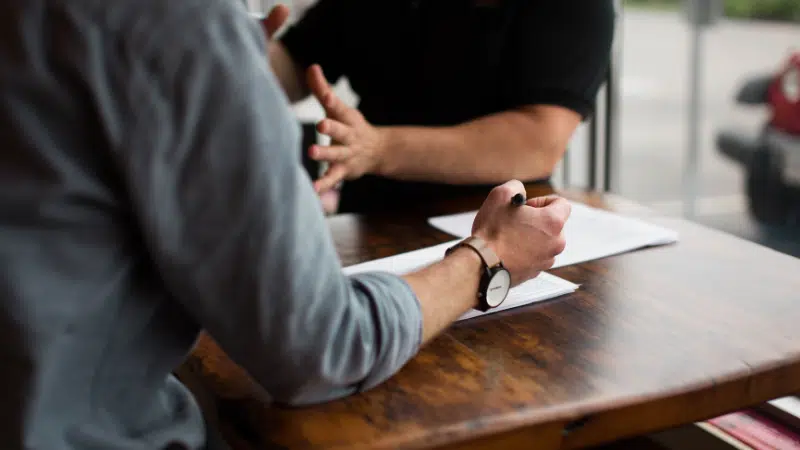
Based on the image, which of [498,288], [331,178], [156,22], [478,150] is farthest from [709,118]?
[156,22]

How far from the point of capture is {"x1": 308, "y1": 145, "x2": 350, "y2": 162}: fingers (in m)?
1.24

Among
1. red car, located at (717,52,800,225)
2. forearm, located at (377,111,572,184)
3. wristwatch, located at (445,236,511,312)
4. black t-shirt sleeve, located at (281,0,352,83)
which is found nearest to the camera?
wristwatch, located at (445,236,511,312)

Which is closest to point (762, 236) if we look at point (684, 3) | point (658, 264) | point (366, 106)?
point (684, 3)

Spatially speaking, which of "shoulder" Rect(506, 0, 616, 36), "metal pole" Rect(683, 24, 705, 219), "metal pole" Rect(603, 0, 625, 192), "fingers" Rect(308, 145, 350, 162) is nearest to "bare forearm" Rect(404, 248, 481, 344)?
"fingers" Rect(308, 145, 350, 162)

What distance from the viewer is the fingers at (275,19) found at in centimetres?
133

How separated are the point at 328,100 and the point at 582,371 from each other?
67 centimetres

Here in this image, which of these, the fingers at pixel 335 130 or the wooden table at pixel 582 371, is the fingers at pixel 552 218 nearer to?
the wooden table at pixel 582 371

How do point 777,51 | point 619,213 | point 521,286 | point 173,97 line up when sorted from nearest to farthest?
point 173,97 < point 521,286 < point 619,213 < point 777,51

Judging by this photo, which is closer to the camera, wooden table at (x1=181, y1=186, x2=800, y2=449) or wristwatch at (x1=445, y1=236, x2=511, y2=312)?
wooden table at (x1=181, y1=186, x2=800, y2=449)

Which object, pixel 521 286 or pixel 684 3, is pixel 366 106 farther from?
pixel 684 3

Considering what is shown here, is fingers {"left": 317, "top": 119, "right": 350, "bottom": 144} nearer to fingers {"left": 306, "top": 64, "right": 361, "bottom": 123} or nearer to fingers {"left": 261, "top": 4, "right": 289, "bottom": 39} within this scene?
fingers {"left": 306, "top": 64, "right": 361, "bottom": 123}

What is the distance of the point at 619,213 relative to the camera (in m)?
1.35

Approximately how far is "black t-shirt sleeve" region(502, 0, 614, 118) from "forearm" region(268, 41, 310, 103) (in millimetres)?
565

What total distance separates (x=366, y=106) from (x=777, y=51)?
12.9ft
